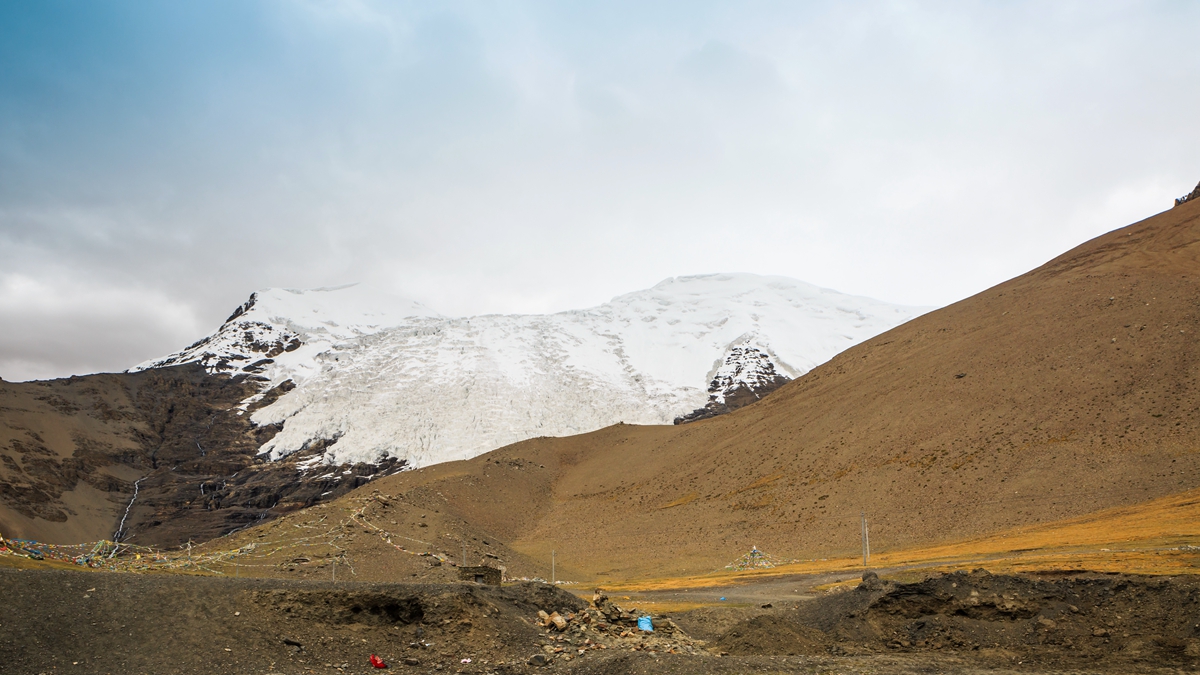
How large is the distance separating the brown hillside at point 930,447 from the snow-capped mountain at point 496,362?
108ft

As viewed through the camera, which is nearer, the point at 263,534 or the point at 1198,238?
the point at 263,534

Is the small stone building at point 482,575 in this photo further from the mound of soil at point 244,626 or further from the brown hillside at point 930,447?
the brown hillside at point 930,447

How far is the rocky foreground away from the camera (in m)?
10.6

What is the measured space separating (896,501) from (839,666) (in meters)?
30.5

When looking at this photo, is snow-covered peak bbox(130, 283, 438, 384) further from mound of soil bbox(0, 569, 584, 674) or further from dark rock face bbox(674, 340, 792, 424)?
mound of soil bbox(0, 569, 584, 674)

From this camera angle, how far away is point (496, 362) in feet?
370

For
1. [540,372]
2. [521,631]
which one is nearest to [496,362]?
[540,372]

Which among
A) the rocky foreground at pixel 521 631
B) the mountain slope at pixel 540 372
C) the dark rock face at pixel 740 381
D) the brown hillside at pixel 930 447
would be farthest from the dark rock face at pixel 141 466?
the rocky foreground at pixel 521 631

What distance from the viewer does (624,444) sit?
2758 inches

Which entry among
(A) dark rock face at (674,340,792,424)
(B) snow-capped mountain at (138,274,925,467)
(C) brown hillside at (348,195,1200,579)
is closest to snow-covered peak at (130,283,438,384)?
(B) snow-capped mountain at (138,274,925,467)

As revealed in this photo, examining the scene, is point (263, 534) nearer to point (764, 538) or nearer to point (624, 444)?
point (764, 538)

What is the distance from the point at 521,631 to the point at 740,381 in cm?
10002

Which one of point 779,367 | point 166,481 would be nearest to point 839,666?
point 166,481

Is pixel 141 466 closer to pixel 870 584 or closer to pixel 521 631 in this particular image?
pixel 521 631
